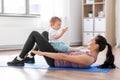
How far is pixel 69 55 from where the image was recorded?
2916mm

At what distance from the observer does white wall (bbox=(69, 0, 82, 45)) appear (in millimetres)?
6676

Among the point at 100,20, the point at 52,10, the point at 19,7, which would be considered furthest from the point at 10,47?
the point at 100,20

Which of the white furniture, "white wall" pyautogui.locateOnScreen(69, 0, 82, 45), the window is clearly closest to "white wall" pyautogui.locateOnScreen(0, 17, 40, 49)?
the window

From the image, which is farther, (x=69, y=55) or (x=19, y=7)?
(x=19, y=7)

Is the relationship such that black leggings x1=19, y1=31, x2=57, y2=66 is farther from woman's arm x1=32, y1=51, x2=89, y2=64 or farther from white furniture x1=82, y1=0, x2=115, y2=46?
white furniture x1=82, y1=0, x2=115, y2=46

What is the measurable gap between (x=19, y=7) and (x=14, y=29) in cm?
61

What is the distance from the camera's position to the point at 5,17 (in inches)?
213

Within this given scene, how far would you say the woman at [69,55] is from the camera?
2861 mm

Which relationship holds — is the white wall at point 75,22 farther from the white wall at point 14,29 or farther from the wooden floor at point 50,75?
the wooden floor at point 50,75

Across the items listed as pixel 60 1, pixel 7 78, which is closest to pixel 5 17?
→ pixel 60 1

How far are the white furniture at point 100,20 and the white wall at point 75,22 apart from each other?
0.21m

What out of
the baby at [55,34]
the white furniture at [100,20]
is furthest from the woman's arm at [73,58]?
the white furniture at [100,20]

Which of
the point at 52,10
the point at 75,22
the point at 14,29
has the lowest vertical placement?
the point at 14,29

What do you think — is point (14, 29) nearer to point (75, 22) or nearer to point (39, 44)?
point (75, 22)
